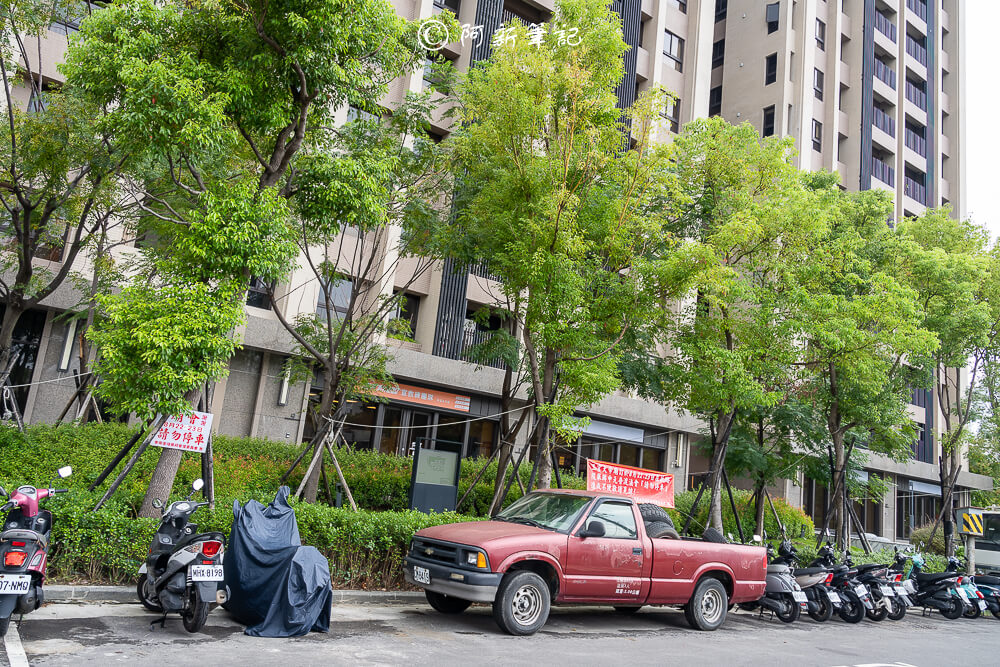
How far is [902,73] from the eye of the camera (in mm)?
40625

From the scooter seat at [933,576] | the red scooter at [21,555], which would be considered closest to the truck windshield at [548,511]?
the red scooter at [21,555]

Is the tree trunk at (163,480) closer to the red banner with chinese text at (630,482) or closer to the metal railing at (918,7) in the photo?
the red banner with chinese text at (630,482)

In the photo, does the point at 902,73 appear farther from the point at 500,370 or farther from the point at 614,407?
the point at 500,370

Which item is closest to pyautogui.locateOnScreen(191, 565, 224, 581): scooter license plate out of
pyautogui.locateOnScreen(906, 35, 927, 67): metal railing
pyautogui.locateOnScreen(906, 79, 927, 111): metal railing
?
pyautogui.locateOnScreen(906, 79, 927, 111): metal railing

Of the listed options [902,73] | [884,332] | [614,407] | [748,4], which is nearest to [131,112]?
[884,332]

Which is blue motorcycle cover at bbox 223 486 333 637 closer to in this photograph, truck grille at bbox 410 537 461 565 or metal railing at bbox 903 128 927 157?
truck grille at bbox 410 537 461 565

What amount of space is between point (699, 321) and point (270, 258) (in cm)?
917

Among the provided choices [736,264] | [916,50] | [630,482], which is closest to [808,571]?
[630,482]

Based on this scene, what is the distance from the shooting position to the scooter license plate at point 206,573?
645cm

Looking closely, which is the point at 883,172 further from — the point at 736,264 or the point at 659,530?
the point at 659,530

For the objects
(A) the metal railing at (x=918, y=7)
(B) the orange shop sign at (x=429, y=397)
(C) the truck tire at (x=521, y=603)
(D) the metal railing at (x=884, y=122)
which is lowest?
(C) the truck tire at (x=521, y=603)

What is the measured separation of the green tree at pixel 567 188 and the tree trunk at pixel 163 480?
546cm

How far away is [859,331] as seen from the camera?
47.5 ft

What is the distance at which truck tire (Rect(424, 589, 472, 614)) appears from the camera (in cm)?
894
